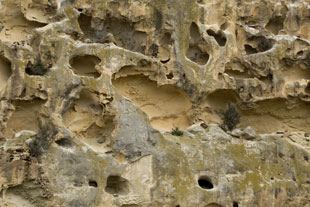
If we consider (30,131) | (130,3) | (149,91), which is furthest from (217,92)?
(30,131)

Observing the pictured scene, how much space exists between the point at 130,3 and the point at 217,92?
397 cm

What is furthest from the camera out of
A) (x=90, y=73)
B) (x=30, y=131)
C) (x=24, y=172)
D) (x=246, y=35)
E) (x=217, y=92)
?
(x=246, y=35)

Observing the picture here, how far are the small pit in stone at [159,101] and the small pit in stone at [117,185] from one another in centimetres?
301

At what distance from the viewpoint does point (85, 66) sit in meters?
14.8

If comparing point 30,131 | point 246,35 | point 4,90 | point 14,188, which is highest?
point 246,35

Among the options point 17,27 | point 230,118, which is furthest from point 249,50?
point 17,27

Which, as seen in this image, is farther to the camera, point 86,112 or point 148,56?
point 148,56

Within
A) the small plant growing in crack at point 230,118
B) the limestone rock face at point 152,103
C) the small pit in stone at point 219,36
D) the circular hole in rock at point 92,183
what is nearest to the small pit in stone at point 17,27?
the limestone rock face at point 152,103

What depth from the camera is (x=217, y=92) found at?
52.0 ft

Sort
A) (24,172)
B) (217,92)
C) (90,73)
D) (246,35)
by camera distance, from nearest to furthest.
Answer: (24,172) → (90,73) → (217,92) → (246,35)

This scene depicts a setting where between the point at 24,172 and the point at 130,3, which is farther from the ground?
the point at 130,3

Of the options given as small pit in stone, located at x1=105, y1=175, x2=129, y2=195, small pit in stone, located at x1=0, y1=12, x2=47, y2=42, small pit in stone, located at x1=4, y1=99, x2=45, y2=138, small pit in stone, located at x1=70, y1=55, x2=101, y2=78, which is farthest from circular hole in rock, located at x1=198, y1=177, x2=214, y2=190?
small pit in stone, located at x1=0, y1=12, x2=47, y2=42

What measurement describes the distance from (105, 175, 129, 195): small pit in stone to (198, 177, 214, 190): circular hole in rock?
2.05 meters

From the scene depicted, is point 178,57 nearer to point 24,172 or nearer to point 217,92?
point 217,92
